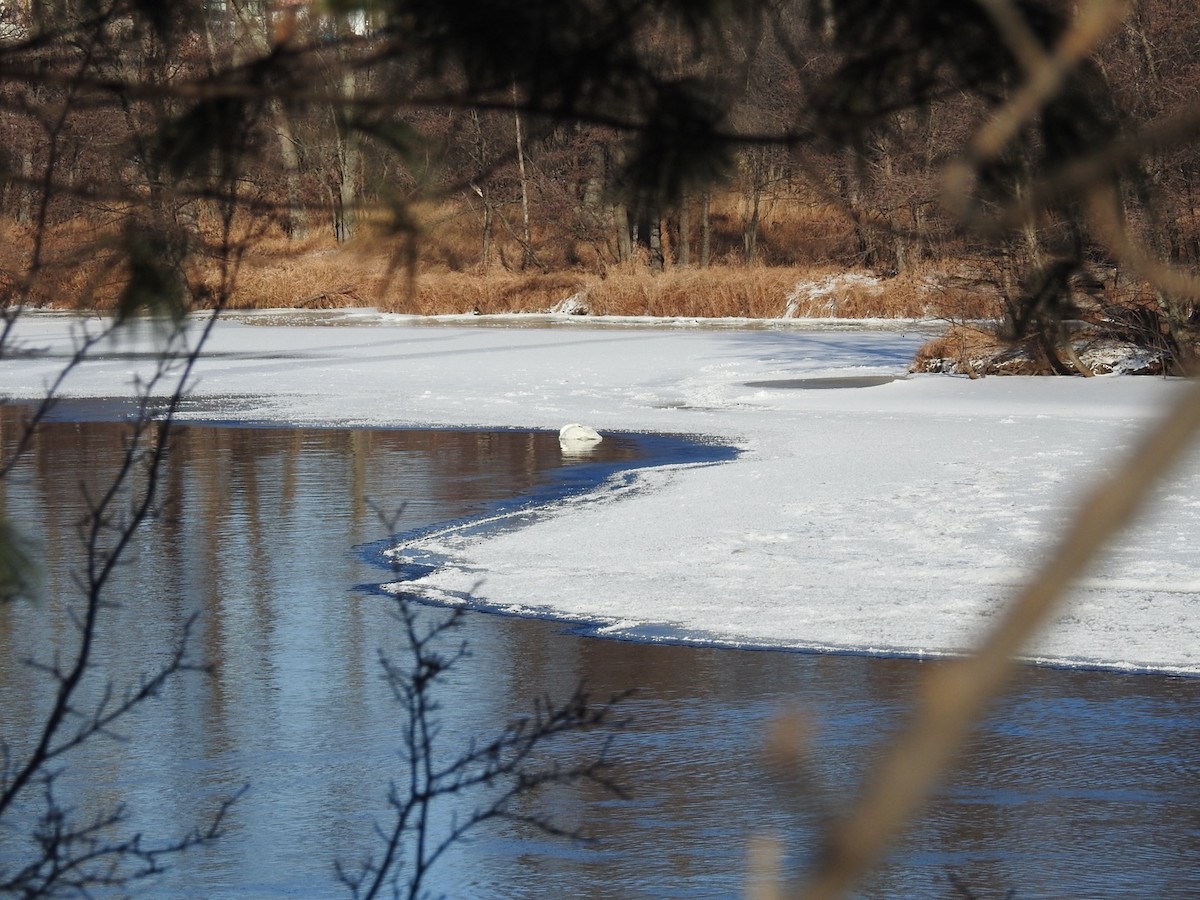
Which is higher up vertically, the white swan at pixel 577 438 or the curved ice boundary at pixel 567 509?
the white swan at pixel 577 438

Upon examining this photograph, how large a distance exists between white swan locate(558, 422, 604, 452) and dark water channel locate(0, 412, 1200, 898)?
6.19 metres

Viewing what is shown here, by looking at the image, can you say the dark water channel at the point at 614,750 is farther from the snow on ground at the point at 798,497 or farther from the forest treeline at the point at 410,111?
the forest treeline at the point at 410,111

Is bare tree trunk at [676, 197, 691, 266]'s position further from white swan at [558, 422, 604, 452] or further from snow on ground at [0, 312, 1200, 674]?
white swan at [558, 422, 604, 452]

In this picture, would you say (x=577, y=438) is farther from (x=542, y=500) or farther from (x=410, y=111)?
(x=410, y=111)

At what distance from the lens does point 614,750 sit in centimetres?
677

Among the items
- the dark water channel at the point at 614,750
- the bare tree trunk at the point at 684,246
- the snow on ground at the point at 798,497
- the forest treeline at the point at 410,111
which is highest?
the bare tree trunk at the point at 684,246

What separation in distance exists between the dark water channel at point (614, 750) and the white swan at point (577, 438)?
244 inches

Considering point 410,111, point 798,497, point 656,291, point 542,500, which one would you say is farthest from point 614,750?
point 656,291

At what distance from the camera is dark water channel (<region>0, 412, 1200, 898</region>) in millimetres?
5512

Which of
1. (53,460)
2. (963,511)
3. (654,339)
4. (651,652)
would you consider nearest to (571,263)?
(654,339)

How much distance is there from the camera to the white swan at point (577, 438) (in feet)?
55.8

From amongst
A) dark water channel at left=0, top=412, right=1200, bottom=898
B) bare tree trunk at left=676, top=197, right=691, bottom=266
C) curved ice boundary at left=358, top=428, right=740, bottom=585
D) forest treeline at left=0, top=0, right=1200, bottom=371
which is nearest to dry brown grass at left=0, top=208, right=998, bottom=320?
bare tree trunk at left=676, top=197, right=691, bottom=266

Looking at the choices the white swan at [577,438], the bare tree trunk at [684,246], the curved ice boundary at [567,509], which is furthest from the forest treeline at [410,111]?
the bare tree trunk at [684,246]

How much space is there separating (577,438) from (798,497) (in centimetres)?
458
